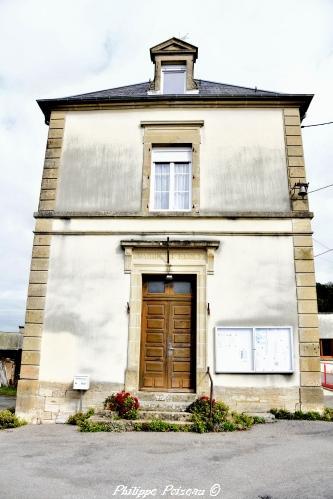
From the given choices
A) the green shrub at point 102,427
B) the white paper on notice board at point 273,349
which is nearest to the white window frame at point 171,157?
the white paper on notice board at point 273,349

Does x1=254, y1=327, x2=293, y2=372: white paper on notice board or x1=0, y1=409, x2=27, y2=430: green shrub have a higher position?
x1=254, y1=327, x2=293, y2=372: white paper on notice board

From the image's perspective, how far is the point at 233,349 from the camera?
27.0 feet

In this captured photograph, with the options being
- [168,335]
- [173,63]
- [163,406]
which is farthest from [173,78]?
[163,406]

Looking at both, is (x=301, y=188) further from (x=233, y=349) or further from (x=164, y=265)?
(x=233, y=349)

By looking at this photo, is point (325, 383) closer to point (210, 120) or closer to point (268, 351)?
point (268, 351)

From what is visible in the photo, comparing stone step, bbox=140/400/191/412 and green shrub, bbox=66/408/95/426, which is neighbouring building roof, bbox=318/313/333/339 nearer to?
stone step, bbox=140/400/191/412

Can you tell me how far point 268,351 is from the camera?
26.9 feet

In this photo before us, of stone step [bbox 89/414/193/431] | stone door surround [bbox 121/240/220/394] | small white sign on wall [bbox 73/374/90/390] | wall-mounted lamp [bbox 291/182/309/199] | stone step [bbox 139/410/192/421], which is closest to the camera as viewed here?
stone step [bbox 89/414/193/431]

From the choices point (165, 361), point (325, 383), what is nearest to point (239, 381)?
point (165, 361)

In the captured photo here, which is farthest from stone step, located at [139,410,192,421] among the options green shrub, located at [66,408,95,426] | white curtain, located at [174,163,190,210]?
white curtain, located at [174,163,190,210]

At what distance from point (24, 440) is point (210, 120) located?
7668 mm

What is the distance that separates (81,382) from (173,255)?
3207mm

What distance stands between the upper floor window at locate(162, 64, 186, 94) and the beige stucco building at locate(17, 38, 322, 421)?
455 mm

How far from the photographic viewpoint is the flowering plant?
7.41 m
